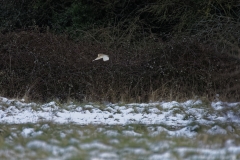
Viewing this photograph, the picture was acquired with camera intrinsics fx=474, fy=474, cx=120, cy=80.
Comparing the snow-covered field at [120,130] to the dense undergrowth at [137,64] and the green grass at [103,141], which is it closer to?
the green grass at [103,141]

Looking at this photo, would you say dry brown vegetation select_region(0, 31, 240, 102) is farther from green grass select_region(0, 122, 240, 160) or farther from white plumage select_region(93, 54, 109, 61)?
green grass select_region(0, 122, 240, 160)

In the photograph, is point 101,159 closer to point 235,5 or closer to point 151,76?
point 151,76

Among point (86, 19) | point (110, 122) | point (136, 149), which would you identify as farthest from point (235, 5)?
point (136, 149)

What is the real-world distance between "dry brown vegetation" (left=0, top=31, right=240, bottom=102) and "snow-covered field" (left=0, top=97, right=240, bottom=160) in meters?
1.56

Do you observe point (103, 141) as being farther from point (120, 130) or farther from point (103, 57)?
point (103, 57)

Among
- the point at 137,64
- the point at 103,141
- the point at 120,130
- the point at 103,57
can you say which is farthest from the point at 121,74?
the point at 103,141

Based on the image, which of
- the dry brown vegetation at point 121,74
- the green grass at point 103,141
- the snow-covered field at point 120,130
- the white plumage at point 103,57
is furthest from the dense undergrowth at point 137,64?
the green grass at point 103,141

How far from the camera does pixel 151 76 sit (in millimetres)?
14469

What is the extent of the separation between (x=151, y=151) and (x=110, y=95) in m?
7.05

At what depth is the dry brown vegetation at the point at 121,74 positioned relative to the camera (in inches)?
542

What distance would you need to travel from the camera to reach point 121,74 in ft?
47.3

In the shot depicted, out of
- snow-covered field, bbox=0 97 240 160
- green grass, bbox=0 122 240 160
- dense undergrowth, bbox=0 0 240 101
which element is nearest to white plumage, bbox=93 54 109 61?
dense undergrowth, bbox=0 0 240 101

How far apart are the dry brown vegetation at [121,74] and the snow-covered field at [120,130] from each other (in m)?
1.56

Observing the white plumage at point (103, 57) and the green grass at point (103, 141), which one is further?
the white plumage at point (103, 57)
